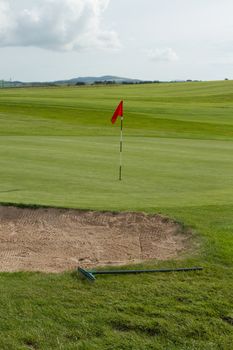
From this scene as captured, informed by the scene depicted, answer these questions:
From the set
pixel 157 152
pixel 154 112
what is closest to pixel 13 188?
pixel 157 152

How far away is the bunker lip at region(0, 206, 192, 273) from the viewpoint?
7496 mm

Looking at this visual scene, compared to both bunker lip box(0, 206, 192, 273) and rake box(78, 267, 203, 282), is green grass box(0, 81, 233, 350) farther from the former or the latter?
bunker lip box(0, 206, 192, 273)

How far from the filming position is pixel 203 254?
23.9 ft

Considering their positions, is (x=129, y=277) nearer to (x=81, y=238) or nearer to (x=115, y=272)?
(x=115, y=272)

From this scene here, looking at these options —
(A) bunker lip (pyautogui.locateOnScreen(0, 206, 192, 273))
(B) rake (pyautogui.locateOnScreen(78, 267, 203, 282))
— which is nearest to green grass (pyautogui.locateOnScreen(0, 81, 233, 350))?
(B) rake (pyautogui.locateOnScreen(78, 267, 203, 282))

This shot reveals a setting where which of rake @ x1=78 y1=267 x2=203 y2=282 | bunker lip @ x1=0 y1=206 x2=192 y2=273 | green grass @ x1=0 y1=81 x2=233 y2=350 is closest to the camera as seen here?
green grass @ x1=0 y1=81 x2=233 y2=350

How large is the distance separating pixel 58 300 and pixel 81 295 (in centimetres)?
31

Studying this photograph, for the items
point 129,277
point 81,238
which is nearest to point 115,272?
point 129,277

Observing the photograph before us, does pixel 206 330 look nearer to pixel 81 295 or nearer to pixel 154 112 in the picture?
pixel 81 295

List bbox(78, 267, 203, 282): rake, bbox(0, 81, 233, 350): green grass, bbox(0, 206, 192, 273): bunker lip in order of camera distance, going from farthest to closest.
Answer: bbox(0, 206, 192, 273): bunker lip, bbox(78, 267, 203, 282): rake, bbox(0, 81, 233, 350): green grass

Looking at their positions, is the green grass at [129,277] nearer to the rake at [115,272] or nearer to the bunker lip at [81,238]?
the rake at [115,272]

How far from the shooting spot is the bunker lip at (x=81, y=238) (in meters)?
7.50

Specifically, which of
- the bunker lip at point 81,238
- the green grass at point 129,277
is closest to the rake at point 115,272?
the green grass at point 129,277

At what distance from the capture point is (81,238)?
8.64m
